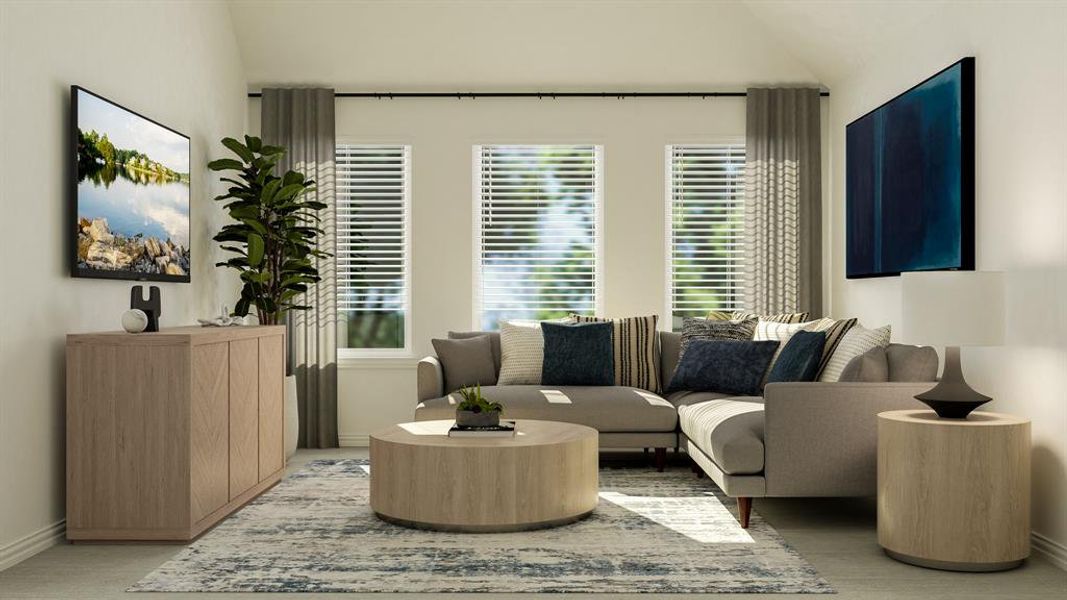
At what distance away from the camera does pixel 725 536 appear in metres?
4.30

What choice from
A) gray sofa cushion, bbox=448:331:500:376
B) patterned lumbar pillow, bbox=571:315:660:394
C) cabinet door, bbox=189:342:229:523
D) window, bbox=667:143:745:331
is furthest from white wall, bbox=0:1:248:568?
window, bbox=667:143:745:331

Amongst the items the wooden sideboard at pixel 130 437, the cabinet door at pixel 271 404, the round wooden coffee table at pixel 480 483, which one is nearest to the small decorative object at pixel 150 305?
the wooden sideboard at pixel 130 437

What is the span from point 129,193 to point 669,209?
151 inches

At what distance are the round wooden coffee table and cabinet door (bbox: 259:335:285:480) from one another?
3.80ft

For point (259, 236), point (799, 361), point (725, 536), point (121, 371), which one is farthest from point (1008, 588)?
point (259, 236)

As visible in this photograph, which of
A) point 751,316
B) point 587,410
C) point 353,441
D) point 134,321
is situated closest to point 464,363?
point 587,410

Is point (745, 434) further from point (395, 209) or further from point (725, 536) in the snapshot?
point (395, 209)

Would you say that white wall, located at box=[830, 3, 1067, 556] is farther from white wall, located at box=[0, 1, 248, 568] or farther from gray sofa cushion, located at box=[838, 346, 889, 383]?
white wall, located at box=[0, 1, 248, 568]

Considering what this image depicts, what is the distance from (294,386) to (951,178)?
434 cm

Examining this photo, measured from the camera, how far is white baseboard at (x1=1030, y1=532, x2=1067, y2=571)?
3.88 meters

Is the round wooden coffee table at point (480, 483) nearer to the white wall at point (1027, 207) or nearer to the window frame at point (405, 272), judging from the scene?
the white wall at point (1027, 207)

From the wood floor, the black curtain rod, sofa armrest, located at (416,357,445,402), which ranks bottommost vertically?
the wood floor

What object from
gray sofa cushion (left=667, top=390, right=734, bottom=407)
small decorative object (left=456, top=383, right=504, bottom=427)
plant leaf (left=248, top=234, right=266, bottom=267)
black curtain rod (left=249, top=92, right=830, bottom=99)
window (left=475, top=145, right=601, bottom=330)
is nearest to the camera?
small decorative object (left=456, top=383, right=504, bottom=427)

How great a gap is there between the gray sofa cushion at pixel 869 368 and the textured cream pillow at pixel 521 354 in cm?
233
